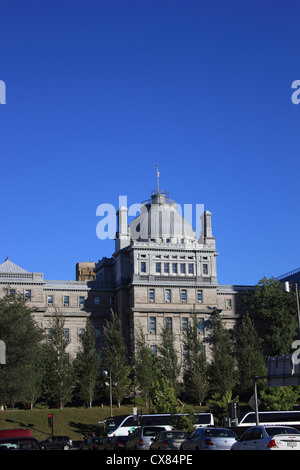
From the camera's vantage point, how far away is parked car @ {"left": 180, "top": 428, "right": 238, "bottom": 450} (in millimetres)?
32219

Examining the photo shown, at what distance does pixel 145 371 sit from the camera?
90.4 metres

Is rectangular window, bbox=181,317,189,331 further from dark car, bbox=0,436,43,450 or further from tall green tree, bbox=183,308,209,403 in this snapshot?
dark car, bbox=0,436,43,450

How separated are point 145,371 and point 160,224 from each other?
28729 millimetres

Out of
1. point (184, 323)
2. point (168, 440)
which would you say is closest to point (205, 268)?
point (184, 323)

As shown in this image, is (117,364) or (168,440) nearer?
(168,440)

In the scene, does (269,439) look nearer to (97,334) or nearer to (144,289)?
(144,289)

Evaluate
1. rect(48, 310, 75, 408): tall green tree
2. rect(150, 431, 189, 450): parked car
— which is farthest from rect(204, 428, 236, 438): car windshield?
rect(48, 310, 75, 408): tall green tree

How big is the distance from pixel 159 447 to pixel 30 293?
2796 inches

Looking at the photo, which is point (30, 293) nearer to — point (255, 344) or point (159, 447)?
point (255, 344)

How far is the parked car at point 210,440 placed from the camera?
32.2 meters

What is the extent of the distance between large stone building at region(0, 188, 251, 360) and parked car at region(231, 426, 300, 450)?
6970 centimetres

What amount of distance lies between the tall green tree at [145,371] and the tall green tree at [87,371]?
17.5ft

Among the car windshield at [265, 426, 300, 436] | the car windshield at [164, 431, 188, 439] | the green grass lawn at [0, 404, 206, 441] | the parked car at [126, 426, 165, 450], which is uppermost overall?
the car windshield at [265, 426, 300, 436]
